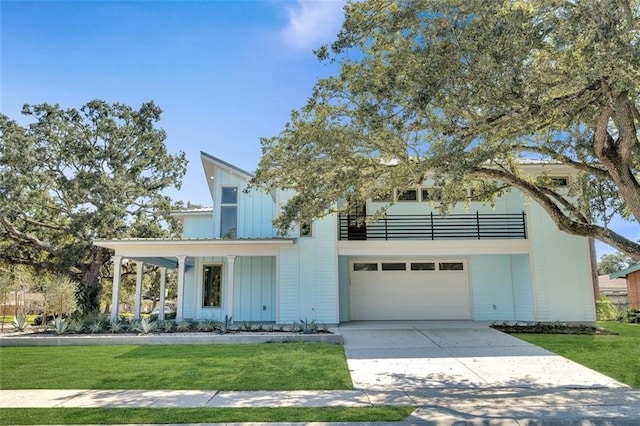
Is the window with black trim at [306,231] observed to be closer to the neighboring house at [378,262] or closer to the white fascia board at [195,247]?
the neighboring house at [378,262]

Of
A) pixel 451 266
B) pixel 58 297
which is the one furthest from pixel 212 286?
pixel 451 266

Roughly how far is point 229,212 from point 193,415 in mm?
13211

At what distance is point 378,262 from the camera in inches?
707

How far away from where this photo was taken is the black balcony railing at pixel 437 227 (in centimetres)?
1708

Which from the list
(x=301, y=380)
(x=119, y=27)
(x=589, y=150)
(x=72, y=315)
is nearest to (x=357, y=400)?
(x=301, y=380)

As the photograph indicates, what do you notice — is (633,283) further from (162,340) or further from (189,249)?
(162,340)

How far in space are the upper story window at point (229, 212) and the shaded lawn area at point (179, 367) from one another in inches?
287

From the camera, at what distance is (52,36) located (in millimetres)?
10352

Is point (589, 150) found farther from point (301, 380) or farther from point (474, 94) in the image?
point (301, 380)

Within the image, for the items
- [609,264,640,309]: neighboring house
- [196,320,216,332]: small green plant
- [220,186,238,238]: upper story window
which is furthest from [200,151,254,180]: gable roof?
[609,264,640,309]: neighboring house

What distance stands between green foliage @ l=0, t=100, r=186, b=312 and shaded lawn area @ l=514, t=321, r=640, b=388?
21110mm

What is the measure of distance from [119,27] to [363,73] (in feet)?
19.8

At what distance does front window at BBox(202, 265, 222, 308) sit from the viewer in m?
18.1

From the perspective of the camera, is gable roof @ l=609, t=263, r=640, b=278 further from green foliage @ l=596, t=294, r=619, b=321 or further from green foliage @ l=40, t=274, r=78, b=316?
green foliage @ l=40, t=274, r=78, b=316
